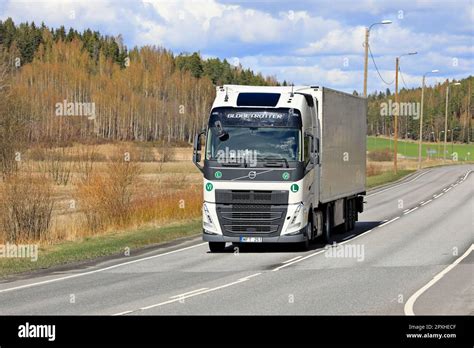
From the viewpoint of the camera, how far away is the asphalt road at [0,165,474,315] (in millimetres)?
12297

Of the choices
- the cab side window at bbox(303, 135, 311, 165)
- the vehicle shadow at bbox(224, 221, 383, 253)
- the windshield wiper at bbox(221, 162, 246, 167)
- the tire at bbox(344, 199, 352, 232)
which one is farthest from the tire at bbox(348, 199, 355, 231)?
the windshield wiper at bbox(221, 162, 246, 167)

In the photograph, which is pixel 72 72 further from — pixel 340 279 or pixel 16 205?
pixel 340 279

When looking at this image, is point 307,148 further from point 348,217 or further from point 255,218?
point 348,217

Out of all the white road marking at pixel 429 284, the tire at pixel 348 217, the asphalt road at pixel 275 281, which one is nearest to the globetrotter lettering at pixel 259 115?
the asphalt road at pixel 275 281

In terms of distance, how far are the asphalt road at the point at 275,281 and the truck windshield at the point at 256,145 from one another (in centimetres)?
233

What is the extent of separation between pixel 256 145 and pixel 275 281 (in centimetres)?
513

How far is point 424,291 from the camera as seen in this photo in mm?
13977

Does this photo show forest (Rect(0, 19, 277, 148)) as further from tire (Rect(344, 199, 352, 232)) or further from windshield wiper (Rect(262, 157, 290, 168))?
windshield wiper (Rect(262, 157, 290, 168))

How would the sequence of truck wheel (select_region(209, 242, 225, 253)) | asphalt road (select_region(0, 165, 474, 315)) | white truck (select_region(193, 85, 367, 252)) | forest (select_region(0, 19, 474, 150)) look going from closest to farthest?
asphalt road (select_region(0, 165, 474, 315)), white truck (select_region(193, 85, 367, 252)), truck wheel (select_region(209, 242, 225, 253)), forest (select_region(0, 19, 474, 150))

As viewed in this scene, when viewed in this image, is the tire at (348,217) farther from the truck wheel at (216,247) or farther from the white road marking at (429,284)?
the truck wheel at (216,247)

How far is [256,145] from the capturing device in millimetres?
19734

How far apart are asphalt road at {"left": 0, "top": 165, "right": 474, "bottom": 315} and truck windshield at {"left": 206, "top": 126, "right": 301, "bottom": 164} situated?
2.33 meters

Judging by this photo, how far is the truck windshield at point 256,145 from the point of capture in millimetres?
19688

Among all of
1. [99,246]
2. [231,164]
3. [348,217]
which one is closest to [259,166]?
[231,164]
